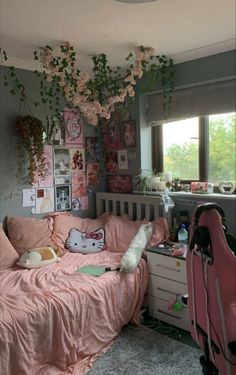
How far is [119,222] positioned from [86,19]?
1.88m

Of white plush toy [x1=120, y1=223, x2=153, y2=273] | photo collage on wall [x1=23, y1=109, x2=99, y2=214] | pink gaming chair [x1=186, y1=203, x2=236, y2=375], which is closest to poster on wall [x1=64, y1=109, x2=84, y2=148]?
photo collage on wall [x1=23, y1=109, x2=99, y2=214]

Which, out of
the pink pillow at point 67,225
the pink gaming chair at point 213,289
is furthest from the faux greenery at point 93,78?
the pink gaming chair at point 213,289

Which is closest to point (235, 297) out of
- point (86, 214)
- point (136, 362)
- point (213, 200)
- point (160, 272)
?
point (136, 362)

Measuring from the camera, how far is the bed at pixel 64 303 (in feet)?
6.32

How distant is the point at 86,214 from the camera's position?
3.67 m

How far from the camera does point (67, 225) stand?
10.7 feet

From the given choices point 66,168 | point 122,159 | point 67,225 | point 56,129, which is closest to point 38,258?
point 67,225

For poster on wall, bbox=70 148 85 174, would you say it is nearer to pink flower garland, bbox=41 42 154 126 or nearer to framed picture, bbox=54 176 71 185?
framed picture, bbox=54 176 71 185

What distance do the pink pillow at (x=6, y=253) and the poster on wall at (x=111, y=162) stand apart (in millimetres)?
1425

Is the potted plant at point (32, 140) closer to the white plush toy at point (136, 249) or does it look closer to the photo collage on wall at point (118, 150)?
the photo collage on wall at point (118, 150)

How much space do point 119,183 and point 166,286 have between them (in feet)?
4.48

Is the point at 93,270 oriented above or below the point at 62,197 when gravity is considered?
below

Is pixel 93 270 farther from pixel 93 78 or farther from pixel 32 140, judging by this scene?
pixel 93 78

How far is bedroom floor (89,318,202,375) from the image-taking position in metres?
2.12
